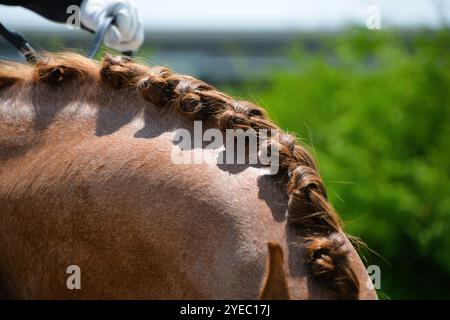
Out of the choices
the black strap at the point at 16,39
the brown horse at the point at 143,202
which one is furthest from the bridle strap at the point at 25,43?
the brown horse at the point at 143,202

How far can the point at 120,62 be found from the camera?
101 inches

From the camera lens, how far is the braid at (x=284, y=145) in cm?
205

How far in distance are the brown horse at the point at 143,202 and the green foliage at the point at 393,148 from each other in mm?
4851

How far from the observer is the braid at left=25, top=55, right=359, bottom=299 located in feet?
6.72

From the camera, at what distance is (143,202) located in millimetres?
2246

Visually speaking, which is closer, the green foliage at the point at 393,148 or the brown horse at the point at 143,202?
the brown horse at the point at 143,202

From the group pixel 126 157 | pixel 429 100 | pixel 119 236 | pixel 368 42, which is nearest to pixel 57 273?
pixel 119 236

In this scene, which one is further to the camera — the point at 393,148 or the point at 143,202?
the point at 393,148

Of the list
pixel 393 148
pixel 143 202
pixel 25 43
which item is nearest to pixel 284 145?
pixel 143 202

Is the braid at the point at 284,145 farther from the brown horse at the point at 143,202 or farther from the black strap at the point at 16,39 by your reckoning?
the black strap at the point at 16,39

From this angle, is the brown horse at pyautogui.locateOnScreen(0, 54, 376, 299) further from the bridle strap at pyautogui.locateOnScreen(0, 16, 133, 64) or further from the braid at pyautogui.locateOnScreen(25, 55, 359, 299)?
the bridle strap at pyautogui.locateOnScreen(0, 16, 133, 64)

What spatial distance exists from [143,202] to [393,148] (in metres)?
6.23

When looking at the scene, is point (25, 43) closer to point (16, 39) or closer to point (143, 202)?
point (16, 39)
